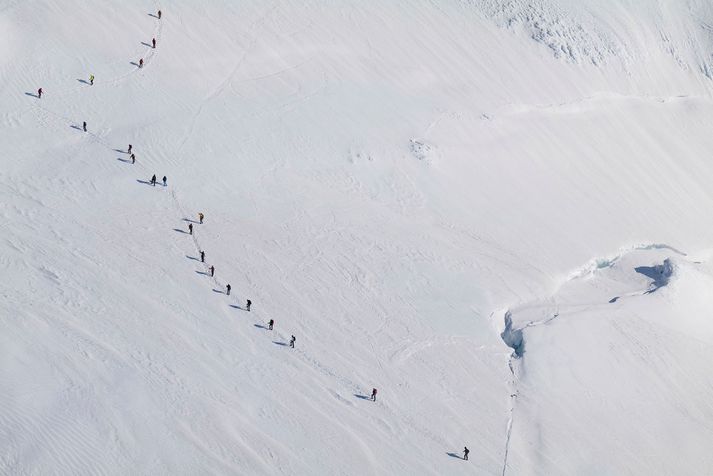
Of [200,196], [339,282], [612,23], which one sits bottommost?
[339,282]

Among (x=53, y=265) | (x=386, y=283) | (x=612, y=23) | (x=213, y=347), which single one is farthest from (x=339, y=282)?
(x=612, y=23)

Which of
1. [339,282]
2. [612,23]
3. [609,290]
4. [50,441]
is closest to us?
[50,441]

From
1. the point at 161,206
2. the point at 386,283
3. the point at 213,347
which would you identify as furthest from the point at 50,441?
the point at 386,283

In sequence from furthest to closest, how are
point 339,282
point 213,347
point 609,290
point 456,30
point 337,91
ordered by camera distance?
point 456,30 < point 337,91 < point 609,290 < point 339,282 < point 213,347

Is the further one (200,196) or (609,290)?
(609,290)

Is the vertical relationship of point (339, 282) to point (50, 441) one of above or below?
above

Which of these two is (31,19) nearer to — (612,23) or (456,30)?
(456,30)

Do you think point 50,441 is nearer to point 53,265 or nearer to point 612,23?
point 53,265
